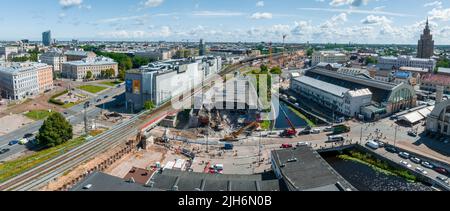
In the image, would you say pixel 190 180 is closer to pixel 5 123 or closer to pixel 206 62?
pixel 5 123

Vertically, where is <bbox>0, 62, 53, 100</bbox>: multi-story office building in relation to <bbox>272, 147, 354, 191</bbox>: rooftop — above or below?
above

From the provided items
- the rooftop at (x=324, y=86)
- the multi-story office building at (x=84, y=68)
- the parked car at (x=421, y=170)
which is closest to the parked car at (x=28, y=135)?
the parked car at (x=421, y=170)

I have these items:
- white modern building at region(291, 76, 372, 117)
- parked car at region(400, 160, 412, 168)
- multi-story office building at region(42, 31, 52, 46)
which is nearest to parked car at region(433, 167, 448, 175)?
parked car at region(400, 160, 412, 168)

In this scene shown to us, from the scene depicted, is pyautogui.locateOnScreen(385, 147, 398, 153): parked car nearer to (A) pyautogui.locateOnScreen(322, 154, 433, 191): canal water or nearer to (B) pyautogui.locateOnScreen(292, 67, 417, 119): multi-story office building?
(A) pyautogui.locateOnScreen(322, 154, 433, 191): canal water

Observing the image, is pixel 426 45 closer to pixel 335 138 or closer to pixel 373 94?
pixel 373 94

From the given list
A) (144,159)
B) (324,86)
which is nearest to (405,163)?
(144,159)
